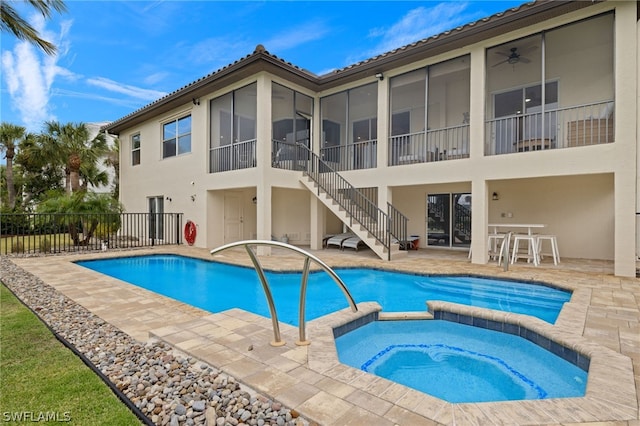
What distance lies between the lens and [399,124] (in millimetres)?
14766

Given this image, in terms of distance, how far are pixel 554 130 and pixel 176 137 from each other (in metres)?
15.5

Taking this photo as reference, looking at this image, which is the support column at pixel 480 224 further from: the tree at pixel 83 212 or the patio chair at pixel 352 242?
the tree at pixel 83 212

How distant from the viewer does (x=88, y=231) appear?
14461 mm

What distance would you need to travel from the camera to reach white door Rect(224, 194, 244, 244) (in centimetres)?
1535

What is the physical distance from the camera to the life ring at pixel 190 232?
1499 centimetres

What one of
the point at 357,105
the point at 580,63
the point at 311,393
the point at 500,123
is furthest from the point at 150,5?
the point at 311,393

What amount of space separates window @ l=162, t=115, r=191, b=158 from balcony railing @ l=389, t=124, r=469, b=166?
9439mm

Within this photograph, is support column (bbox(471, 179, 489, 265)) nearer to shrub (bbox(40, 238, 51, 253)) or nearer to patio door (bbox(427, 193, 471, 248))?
patio door (bbox(427, 193, 471, 248))

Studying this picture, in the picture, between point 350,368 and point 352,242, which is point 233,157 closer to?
point 352,242

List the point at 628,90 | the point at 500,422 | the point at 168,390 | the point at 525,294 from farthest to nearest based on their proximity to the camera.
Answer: the point at 628,90 < the point at 525,294 < the point at 168,390 < the point at 500,422

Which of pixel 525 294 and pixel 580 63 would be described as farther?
pixel 580 63

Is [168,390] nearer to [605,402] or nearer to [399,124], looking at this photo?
[605,402]

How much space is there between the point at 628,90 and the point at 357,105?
9602mm

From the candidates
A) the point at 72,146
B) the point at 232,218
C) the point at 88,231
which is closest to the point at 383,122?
the point at 232,218
